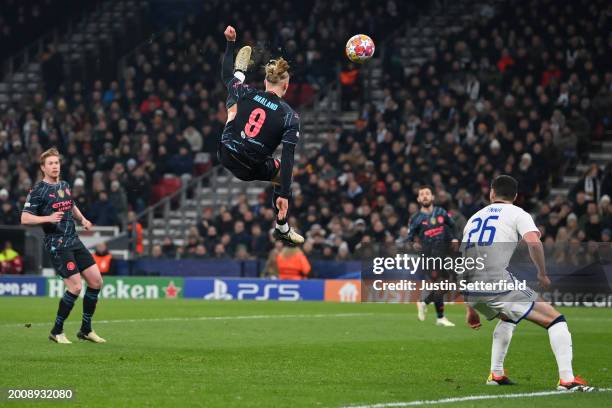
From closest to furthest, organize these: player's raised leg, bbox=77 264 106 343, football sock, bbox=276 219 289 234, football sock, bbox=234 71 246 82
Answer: football sock, bbox=234 71 246 82, football sock, bbox=276 219 289 234, player's raised leg, bbox=77 264 106 343

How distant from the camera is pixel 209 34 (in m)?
37.5

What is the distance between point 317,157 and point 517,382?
70.5 ft

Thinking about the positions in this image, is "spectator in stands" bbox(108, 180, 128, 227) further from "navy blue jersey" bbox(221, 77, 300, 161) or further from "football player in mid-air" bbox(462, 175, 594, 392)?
"football player in mid-air" bbox(462, 175, 594, 392)

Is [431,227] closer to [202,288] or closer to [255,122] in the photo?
[255,122]

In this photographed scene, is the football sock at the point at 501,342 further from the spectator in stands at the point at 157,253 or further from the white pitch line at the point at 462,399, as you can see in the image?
the spectator in stands at the point at 157,253

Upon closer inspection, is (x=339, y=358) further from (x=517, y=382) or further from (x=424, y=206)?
(x=424, y=206)

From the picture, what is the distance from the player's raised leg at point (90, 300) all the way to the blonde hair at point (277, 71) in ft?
15.3

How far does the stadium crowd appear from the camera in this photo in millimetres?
28734

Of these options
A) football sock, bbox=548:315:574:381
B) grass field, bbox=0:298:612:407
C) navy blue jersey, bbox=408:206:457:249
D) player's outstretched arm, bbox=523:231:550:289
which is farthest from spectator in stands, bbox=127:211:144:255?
player's outstretched arm, bbox=523:231:550:289

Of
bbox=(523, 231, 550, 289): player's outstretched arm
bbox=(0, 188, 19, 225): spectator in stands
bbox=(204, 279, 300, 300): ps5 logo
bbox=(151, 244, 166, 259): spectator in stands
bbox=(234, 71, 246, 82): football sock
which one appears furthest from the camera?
bbox=(0, 188, 19, 225): spectator in stands

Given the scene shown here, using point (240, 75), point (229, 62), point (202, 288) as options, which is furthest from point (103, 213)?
point (240, 75)

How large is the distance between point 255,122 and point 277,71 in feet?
1.79

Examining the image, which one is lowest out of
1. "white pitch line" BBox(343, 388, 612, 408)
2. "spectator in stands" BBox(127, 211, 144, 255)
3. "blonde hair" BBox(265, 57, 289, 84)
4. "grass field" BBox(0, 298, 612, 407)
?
"grass field" BBox(0, 298, 612, 407)

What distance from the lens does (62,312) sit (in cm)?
1472
